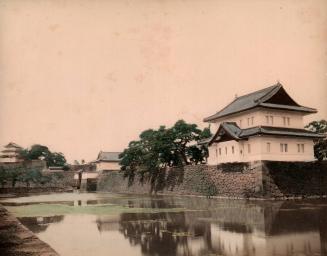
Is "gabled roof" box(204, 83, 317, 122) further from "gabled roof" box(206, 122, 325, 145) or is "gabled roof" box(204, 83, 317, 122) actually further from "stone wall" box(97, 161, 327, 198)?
"stone wall" box(97, 161, 327, 198)

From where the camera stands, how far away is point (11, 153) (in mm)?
60656

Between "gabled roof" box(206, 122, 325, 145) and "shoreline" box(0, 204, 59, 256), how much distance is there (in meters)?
19.3

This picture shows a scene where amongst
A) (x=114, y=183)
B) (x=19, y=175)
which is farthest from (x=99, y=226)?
(x=19, y=175)

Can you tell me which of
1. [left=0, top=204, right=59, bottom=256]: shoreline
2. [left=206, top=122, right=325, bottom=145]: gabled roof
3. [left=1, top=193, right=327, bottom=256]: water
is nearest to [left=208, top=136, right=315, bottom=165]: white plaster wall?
[left=206, top=122, right=325, bottom=145]: gabled roof

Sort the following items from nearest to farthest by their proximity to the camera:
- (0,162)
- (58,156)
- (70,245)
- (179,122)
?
(70,245) < (179,122) < (0,162) < (58,156)

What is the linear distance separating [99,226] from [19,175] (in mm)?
44786

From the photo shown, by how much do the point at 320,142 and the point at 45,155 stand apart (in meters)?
56.7

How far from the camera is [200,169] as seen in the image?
102 feet

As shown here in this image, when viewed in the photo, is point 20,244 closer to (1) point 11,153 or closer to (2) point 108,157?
(1) point 11,153

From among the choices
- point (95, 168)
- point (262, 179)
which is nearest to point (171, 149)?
point (262, 179)

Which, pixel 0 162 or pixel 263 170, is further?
pixel 0 162

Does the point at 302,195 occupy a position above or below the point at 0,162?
below

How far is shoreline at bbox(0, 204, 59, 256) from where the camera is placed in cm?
818

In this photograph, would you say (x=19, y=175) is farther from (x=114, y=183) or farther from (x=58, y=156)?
(x=58, y=156)
